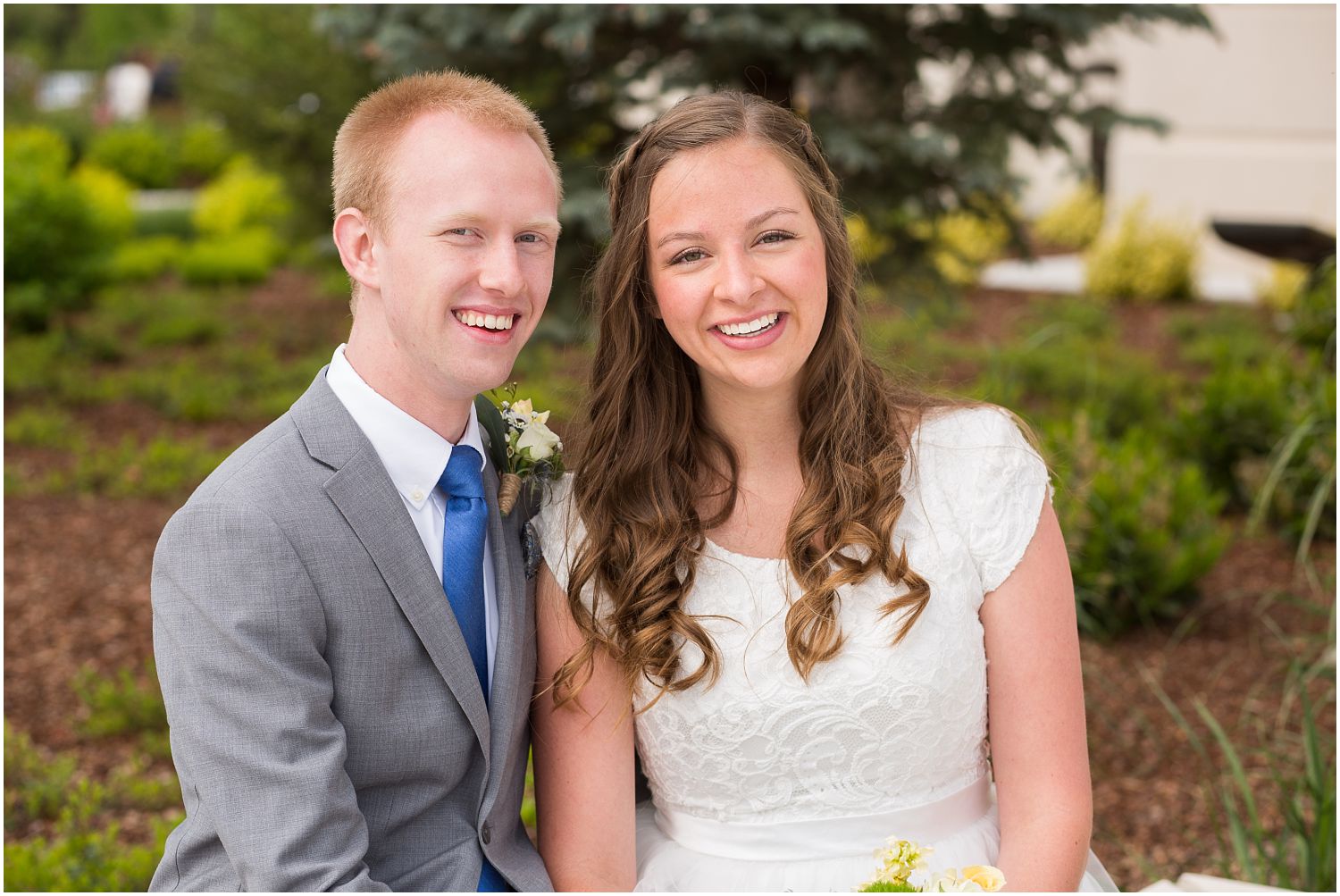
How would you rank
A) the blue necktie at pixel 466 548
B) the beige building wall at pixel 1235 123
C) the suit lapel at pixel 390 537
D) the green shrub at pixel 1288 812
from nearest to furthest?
the suit lapel at pixel 390 537 → the blue necktie at pixel 466 548 → the green shrub at pixel 1288 812 → the beige building wall at pixel 1235 123

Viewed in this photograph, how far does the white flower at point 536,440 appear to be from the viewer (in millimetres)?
2426

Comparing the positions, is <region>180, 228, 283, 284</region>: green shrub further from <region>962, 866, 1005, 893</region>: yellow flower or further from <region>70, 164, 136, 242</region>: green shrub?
<region>962, 866, 1005, 893</region>: yellow flower

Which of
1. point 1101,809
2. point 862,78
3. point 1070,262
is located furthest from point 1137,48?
point 1101,809

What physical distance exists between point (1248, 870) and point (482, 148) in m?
2.38

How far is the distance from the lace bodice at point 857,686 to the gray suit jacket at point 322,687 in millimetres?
374

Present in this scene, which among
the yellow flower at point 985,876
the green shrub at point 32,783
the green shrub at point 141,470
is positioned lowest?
the green shrub at point 32,783

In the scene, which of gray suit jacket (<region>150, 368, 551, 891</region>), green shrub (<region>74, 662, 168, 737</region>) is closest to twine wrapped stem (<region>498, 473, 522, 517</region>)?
gray suit jacket (<region>150, 368, 551, 891</region>)

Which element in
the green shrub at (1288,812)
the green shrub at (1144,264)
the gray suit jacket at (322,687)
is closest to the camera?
the gray suit jacket at (322,687)

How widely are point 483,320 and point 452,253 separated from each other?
0.40 feet

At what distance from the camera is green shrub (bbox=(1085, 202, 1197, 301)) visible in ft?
37.3

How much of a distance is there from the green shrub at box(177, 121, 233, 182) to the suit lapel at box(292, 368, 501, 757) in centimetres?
2085

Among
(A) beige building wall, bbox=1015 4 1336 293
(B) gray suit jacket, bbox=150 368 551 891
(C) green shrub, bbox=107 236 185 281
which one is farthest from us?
(A) beige building wall, bbox=1015 4 1336 293

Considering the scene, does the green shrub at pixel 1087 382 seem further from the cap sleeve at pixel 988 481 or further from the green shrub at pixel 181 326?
the green shrub at pixel 181 326

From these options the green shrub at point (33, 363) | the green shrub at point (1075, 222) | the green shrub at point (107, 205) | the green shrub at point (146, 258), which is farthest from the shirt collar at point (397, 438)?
the green shrub at point (1075, 222)
